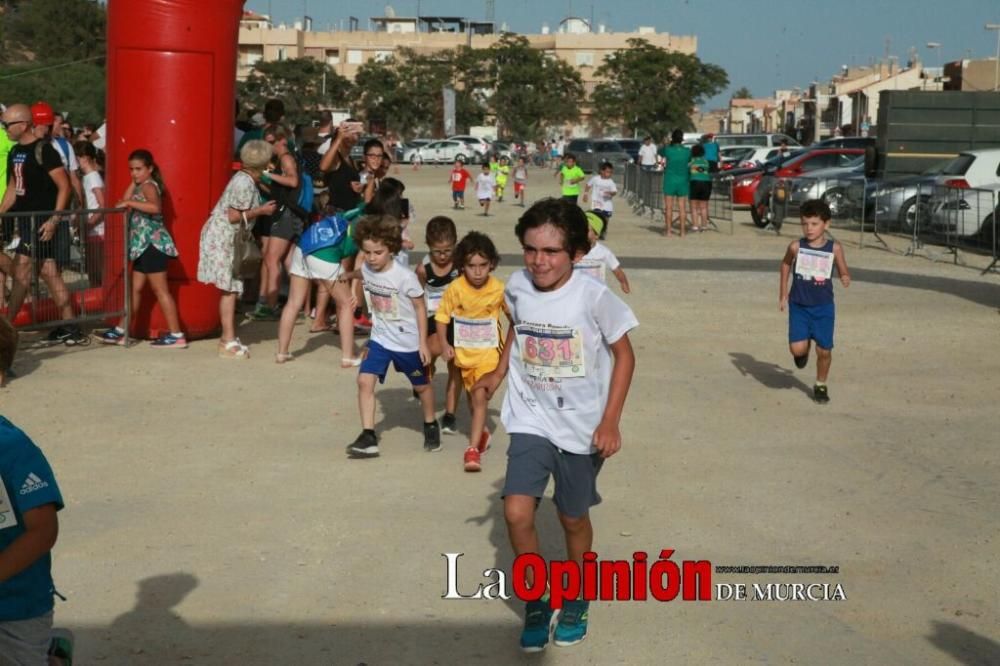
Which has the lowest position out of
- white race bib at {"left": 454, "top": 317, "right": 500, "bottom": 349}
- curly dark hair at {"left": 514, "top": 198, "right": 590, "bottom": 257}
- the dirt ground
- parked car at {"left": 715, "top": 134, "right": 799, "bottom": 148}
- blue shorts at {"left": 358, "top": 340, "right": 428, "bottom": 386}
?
the dirt ground

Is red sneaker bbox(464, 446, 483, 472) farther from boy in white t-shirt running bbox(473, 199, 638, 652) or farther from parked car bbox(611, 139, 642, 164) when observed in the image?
parked car bbox(611, 139, 642, 164)

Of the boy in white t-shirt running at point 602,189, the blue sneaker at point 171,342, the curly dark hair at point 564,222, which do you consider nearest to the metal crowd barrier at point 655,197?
the boy in white t-shirt running at point 602,189

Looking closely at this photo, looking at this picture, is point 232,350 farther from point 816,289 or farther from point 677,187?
point 677,187

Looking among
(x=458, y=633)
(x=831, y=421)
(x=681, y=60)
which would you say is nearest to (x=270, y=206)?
(x=831, y=421)

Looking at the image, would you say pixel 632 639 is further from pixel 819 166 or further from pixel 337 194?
pixel 819 166

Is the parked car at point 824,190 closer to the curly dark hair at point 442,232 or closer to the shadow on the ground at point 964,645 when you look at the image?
the curly dark hair at point 442,232

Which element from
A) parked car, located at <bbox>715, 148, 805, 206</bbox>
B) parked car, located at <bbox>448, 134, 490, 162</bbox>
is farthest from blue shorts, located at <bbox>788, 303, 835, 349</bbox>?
parked car, located at <bbox>448, 134, 490, 162</bbox>

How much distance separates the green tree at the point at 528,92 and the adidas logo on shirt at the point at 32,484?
3649 inches

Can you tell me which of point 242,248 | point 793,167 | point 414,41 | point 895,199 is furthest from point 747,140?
point 414,41

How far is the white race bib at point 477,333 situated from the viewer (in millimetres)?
7910

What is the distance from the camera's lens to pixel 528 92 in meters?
96.1

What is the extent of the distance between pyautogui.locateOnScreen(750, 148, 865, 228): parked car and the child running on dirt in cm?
1764

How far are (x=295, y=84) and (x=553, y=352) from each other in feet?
286

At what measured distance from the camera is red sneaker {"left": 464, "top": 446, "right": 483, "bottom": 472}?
7641mm
